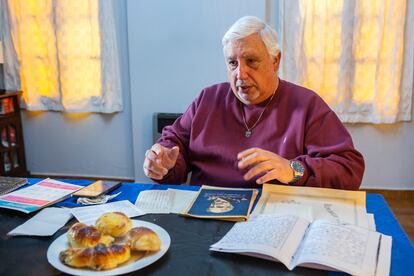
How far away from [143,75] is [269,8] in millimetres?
1071

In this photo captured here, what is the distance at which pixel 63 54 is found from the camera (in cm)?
335

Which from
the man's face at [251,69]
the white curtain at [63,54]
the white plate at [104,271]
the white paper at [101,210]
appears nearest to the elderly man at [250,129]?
the man's face at [251,69]

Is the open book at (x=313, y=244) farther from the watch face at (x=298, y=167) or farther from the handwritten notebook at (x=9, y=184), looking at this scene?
the handwritten notebook at (x=9, y=184)

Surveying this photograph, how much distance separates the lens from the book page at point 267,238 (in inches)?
32.6

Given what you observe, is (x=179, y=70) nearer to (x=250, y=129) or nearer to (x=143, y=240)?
(x=250, y=129)

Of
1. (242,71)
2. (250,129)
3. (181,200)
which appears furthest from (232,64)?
(181,200)

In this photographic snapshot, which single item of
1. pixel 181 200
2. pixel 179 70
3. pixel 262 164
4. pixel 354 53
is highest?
pixel 354 53

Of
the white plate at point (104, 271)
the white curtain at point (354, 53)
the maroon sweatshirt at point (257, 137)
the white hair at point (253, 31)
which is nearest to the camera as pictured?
the white plate at point (104, 271)

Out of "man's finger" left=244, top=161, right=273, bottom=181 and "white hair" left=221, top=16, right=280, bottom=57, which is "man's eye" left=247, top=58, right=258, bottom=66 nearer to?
"white hair" left=221, top=16, right=280, bottom=57

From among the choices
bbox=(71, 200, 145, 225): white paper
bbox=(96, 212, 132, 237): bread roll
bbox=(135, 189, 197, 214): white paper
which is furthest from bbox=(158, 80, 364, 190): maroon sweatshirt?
bbox=(96, 212, 132, 237): bread roll

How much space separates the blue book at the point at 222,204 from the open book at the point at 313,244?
89mm

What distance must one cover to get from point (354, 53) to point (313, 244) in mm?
2400

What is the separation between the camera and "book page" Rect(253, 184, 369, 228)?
1048 mm

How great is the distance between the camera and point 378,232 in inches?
37.6
